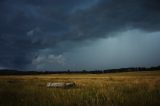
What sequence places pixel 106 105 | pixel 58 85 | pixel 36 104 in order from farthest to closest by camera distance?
pixel 58 85 → pixel 36 104 → pixel 106 105

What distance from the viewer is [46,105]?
9000mm

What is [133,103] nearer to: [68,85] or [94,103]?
[94,103]

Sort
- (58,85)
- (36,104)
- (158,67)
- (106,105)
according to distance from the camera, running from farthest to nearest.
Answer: (158,67) → (58,85) → (36,104) → (106,105)

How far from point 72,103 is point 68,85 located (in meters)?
19.0

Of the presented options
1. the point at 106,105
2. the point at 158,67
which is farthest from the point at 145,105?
the point at 158,67

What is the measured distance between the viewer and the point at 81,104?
9125mm

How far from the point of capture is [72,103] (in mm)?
9375

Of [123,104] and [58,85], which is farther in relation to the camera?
[58,85]

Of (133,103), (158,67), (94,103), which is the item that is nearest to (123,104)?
(133,103)

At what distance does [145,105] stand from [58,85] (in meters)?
19.5

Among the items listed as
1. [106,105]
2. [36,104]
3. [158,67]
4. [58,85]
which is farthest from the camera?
[158,67]

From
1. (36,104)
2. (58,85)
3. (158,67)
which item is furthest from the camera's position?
(158,67)

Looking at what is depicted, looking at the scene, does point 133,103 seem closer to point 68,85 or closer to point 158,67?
point 68,85

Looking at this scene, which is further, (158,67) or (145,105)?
(158,67)
